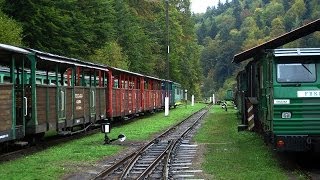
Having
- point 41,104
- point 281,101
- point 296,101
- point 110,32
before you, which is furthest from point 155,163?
point 110,32

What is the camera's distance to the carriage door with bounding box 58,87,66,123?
1734 cm

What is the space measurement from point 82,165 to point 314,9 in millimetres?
134521

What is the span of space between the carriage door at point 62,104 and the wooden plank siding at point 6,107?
4.03m

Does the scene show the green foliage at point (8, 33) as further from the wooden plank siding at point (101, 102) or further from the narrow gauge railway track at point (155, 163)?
the narrow gauge railway track at point (155, 163)

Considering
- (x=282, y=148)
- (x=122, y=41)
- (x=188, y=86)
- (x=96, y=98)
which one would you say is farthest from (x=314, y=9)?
(x=282, y=148)

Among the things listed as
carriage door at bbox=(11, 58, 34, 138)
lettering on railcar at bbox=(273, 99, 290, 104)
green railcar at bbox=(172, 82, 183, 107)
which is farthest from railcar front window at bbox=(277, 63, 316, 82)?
green railcar at bbox=(172, 82, 183, 107)

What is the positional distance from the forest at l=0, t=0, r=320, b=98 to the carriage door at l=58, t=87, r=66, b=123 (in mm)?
10707

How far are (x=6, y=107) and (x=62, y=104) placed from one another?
4.64 meters

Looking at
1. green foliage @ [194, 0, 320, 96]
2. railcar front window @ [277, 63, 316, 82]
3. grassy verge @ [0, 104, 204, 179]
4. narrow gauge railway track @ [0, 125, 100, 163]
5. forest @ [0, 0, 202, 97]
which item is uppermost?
green foliage @ [194, 0, 320, 96]

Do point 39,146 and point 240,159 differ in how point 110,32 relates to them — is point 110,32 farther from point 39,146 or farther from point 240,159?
point 240,159

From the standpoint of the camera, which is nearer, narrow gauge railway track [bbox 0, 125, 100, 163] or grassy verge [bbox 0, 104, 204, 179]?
grassy verge [bbox 0, 104, 204, 179]

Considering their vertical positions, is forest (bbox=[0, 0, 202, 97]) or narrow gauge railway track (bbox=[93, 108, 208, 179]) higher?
forest (bbox=[0, 0, 202, 97])

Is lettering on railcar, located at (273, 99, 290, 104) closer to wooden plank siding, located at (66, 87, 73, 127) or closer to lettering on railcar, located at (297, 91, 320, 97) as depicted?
lettering on railcar, located at (297, 91, 320, 97)

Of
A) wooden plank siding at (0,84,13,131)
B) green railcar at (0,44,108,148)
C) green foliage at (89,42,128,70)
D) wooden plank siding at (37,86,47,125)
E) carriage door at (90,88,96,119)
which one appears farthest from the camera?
green foliage at (89,42,128,70)
